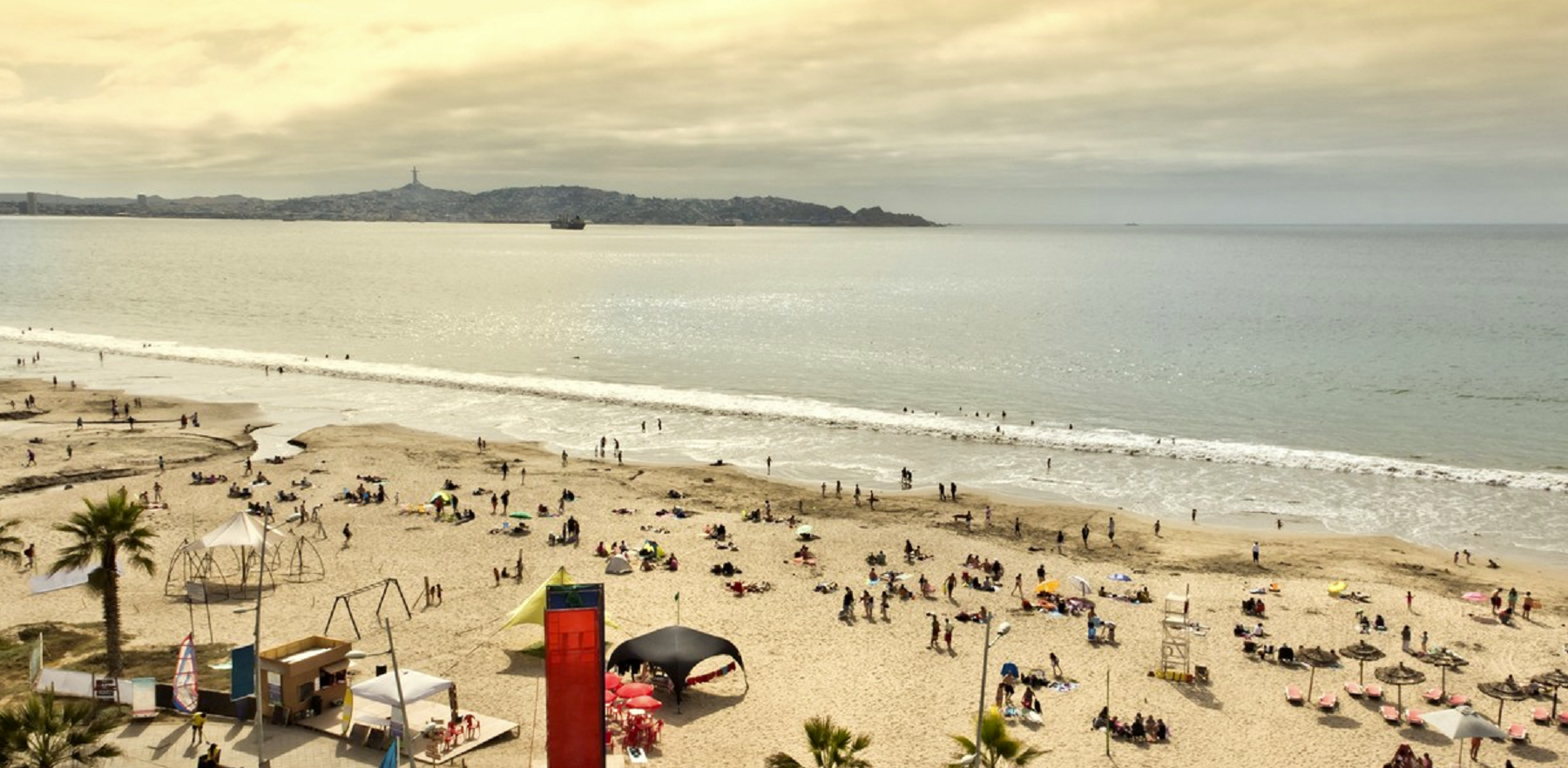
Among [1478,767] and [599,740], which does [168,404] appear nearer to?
[599,740]

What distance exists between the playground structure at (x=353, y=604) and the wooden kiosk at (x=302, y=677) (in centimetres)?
493

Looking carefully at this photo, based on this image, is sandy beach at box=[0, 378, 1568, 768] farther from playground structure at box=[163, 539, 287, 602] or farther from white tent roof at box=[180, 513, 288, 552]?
white tent roof at box=[180, 513, 288, 552]

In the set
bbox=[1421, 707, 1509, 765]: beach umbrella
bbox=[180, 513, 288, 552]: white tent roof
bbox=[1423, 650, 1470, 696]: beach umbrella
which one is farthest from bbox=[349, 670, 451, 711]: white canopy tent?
bbox=[1423, 650, 1470, 696]: beach umbrella

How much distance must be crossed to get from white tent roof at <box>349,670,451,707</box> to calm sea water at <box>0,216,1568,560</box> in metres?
27.6

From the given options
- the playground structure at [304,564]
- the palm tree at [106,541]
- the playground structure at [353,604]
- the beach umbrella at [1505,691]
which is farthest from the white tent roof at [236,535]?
the beach umbrella at [1505,691]

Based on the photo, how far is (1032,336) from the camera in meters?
99.4

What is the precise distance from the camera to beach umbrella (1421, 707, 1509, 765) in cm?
2064

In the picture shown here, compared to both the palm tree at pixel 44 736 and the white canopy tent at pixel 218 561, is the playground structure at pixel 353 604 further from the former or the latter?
the palm tree at pixel 44 736

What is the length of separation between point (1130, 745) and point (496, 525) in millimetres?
24523

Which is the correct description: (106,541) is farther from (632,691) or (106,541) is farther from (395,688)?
(632,691)

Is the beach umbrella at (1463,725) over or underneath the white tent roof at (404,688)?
over

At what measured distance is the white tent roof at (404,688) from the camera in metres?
20.9

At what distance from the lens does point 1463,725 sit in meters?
20.8

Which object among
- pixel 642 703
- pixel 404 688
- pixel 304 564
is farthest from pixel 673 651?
pixel 304 564
